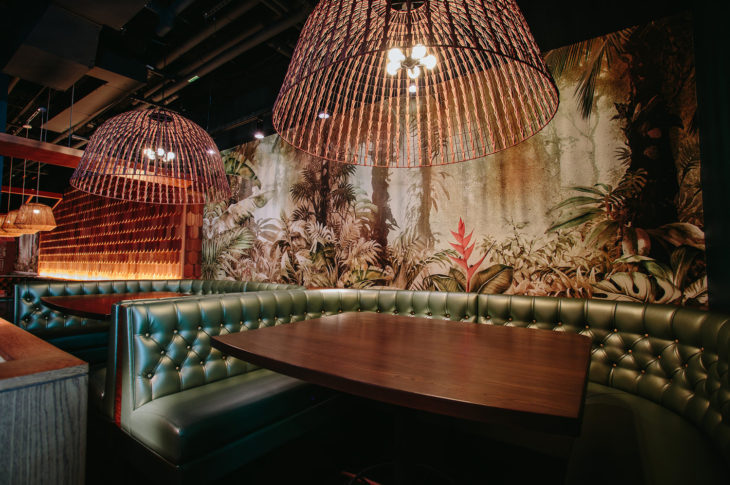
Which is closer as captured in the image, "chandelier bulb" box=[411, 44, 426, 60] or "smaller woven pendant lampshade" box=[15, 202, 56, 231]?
"chandelier bulb" box=[411, 44, 426, 60]

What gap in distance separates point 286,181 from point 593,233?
12.0 ft

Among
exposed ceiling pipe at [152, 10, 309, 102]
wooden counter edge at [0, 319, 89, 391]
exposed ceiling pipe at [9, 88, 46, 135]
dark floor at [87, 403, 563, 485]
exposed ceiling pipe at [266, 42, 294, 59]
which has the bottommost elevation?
dark floor at [87, 403, 563, 485]

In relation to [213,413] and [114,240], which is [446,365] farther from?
[114,240]

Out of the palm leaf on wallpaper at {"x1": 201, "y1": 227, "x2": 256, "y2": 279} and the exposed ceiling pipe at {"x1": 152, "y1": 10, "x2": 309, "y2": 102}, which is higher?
the exposed ceiling pipe at {"x1": 152, "y1": 10, "x2": 309, "y2": 102}

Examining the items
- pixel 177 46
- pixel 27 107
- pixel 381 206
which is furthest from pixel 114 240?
pixel 381 206

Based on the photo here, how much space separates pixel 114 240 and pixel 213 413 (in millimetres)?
8248

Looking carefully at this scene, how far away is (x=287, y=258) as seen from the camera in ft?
15.1

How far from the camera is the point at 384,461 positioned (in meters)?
2.27

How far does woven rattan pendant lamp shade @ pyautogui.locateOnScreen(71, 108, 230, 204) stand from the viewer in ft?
7.08

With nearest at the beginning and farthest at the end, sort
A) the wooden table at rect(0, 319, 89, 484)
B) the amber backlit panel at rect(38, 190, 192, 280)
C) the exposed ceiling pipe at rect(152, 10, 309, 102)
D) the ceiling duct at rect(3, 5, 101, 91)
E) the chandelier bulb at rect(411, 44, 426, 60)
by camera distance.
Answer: the wooden table at rect(0, 319, 89, 484)
the chandelier bulb at rect(411, 44, 426, 60)
the ceiling duct at rect(3, 5, 101, 91)
the exposed ceiling pipe at rect(152, 10, 309, 102)
the amber backlit panel at rect(38, 190, 192, 280)

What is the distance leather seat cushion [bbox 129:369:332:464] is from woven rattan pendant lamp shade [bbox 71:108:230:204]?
141cm

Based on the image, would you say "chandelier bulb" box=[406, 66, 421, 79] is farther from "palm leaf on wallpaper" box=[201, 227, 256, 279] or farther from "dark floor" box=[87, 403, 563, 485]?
"palm leaf on wallpaper" box=[201, 227, 256, 279]

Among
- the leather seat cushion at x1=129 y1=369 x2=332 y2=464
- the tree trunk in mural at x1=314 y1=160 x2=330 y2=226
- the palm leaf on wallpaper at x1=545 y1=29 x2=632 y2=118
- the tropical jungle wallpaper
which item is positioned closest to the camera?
the leather seat cushion at x1=129 y1=369 x2=332 y2=464

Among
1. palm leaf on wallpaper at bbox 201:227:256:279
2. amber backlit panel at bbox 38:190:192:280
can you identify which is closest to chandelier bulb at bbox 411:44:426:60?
palm leaf on wallpaper at bbox 201:227:256:279
